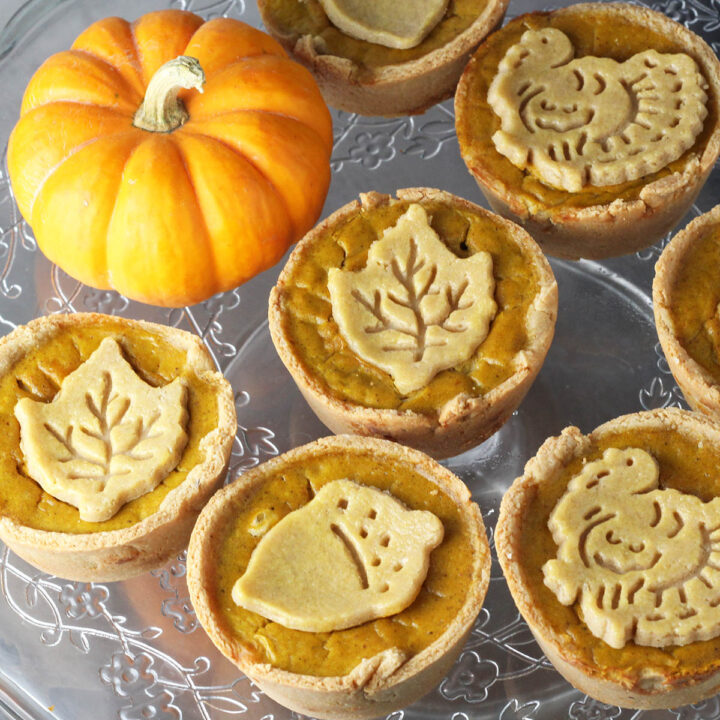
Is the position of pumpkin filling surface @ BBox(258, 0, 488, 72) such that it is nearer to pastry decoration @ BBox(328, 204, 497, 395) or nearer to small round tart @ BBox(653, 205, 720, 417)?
pastry decoration @ BBox(328, 204, 497, 395)

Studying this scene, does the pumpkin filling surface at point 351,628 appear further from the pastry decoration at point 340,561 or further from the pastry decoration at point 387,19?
the pastry decoration at point 387,19

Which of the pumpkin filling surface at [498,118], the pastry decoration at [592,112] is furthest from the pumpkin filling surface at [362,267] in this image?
the pastry decoration at [592,112]

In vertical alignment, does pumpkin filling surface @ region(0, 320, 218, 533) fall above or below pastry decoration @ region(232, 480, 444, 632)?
above

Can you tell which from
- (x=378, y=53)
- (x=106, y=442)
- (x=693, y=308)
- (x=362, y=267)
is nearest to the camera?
(x=106, y=442)

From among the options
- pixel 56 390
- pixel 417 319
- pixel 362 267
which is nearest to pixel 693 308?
pixel 417 319

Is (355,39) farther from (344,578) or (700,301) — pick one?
(344,578)

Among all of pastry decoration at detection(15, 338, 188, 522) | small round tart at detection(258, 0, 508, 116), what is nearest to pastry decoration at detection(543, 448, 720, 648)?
pastry decoration at detection(15, 338, 188, 522)

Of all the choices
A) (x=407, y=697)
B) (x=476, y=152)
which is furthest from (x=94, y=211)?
(x=407, y=697)

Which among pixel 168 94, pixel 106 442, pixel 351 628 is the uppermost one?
pixel 168 94
